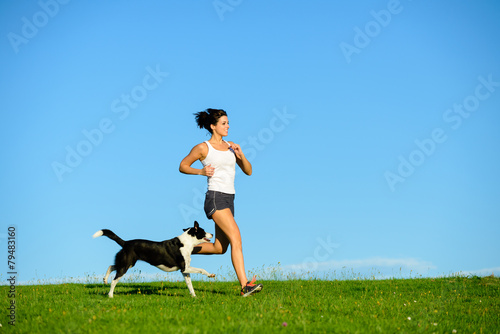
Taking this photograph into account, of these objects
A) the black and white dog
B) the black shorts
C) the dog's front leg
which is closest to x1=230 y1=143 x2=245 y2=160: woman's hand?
the black shorts

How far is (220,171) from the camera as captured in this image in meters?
9.89

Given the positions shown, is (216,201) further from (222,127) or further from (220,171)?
(222,127)

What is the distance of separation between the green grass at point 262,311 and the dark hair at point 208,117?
145 inches

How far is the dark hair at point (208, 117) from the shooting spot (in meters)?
10.3

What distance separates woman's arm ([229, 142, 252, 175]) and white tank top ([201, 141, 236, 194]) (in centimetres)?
41

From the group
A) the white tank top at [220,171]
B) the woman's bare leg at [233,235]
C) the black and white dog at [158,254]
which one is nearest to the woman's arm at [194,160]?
the white tank top at [220,171]

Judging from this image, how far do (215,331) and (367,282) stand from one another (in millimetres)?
A: 8615

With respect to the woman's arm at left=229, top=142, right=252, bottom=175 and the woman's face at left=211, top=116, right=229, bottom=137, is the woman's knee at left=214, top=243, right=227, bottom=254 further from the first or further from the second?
the woman's face at left=211, top=116, right=229, bottom=137

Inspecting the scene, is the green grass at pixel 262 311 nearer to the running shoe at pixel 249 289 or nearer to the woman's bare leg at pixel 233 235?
the running shoe at pixel 249 289

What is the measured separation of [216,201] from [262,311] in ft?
8.72

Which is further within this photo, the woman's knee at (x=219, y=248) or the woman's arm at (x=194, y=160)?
the woman's knee at (x=219, y=248)

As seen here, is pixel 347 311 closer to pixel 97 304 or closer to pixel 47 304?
pixel 97 304

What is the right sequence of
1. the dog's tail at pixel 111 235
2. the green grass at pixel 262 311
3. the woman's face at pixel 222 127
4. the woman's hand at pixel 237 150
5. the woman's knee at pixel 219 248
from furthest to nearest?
the woman's knee at pixel 219 248
the woman's hand at pixel 237 150
the woman's face at pixel 222 127
the dog's tail at pixel 111 235
the green grass at pixel 262 311

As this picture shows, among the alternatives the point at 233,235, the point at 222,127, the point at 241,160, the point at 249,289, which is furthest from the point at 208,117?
the point at 249,289
